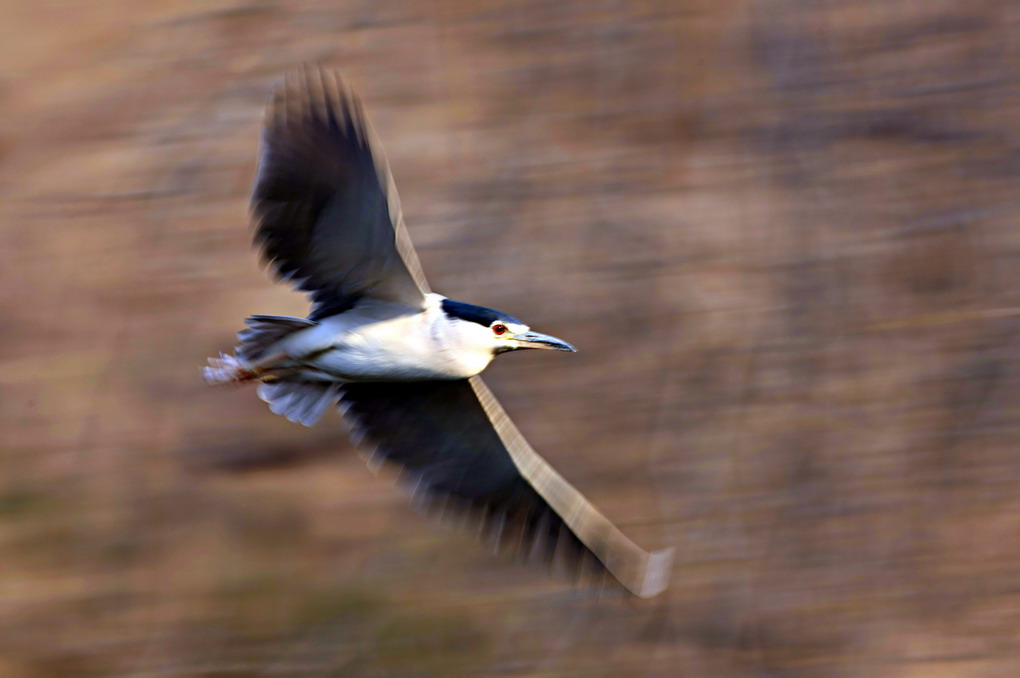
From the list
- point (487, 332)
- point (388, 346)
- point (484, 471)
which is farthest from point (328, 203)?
point (484, 471)

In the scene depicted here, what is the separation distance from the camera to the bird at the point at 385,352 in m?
3.23

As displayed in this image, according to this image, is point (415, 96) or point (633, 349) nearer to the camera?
point (633, 349)

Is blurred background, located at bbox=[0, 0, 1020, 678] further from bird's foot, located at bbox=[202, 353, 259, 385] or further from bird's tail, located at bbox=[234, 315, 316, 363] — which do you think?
bird's tail, located at bbox=[234, 315, 316, 363]

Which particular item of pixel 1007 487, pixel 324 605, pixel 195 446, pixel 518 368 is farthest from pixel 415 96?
pixel 1007 487

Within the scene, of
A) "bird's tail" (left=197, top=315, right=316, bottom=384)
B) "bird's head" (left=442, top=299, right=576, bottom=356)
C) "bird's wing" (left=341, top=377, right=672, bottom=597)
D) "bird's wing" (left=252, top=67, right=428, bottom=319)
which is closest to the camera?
"bird's wing" (left=252, top=67, right=428, bottom=319)

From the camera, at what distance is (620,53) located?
6.30 metres

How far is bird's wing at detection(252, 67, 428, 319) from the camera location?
10.5ft

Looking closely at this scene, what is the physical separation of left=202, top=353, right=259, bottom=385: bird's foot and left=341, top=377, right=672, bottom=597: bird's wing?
0.35 meters

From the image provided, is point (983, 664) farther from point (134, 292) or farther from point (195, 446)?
point (134, 292)

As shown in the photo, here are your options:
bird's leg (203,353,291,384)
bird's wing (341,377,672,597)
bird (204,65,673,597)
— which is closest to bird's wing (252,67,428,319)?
bird (204,65,673,597)

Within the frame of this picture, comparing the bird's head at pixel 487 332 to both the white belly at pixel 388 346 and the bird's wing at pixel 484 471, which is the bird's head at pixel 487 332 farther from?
the bird's wing at pixel 484 471

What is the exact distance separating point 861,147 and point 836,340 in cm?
107

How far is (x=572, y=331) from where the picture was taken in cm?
561

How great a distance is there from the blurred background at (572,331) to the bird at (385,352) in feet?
4.54
